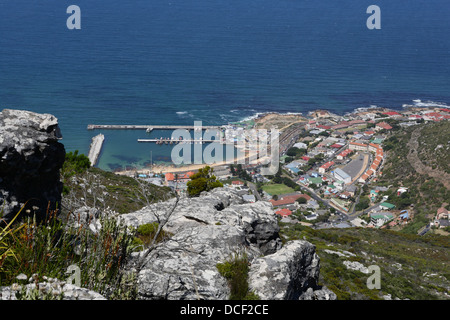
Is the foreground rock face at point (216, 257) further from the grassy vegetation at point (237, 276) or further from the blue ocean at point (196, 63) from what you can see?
the blue ocean at point (196, 63)

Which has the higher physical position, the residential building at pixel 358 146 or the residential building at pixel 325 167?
the residential building at pixel 358 146

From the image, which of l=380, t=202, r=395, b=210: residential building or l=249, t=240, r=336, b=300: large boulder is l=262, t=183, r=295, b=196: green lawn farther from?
l=249, t=240, r=336, b=300: large boulder

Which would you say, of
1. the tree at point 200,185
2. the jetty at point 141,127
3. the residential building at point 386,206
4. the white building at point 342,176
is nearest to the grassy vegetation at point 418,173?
the residential building at point 386,206

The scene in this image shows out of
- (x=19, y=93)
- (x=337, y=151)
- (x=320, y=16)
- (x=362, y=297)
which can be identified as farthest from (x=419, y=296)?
(x=320, y=16)

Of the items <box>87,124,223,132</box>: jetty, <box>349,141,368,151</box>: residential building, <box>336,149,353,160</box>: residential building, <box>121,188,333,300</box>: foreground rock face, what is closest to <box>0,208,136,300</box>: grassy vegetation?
<box>121,188,333,300</box>: foreground rock face

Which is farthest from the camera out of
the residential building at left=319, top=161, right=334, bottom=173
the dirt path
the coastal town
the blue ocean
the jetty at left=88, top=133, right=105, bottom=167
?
the blue ocean

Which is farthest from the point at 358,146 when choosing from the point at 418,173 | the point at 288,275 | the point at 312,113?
the point at 288,275

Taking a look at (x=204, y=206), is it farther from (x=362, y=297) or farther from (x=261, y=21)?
(x=261, y=21)
